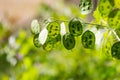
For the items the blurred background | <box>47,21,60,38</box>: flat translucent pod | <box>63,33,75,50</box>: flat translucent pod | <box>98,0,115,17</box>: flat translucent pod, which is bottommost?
the blurred background

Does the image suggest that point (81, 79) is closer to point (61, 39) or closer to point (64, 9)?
point (64, 9)

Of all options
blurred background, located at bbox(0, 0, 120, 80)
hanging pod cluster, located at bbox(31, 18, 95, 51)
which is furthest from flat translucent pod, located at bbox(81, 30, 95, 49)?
blurred background, located at bbox(0, 0, 120, 80)

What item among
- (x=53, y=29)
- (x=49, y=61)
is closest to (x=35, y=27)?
(x=53, y=29)

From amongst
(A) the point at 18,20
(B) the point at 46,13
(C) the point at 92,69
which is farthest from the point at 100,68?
(A) the point at 18,20

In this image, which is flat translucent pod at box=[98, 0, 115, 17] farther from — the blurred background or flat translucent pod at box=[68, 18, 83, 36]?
the blurred background

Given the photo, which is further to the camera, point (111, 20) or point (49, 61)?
point (49, 61)

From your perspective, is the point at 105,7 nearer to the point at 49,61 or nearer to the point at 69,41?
the point at 69,41

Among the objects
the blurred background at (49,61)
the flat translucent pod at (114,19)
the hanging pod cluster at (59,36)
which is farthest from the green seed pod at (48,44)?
the blurred background at (49,61)
